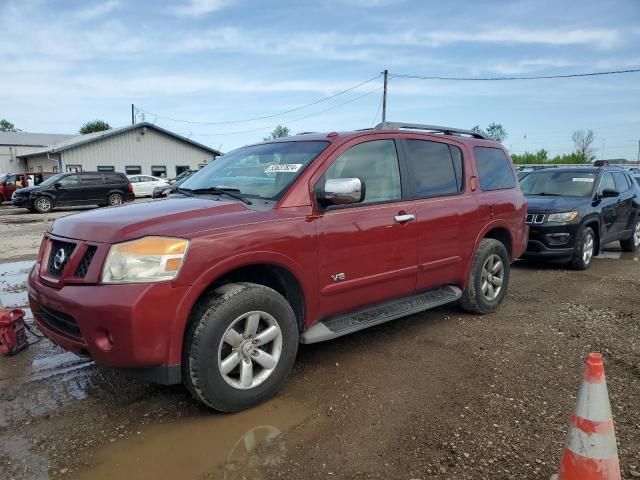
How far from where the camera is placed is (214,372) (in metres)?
2.99

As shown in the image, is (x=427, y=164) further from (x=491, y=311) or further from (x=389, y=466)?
(x=389, y=466)

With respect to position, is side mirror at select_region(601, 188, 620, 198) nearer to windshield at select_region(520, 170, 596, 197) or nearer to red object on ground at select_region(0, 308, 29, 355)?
windshield at select_region(520, 170, 596, 197)

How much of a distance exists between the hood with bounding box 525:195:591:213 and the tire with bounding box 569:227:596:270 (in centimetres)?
42

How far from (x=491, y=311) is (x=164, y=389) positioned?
349 cm

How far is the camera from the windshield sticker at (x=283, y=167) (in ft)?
12.3

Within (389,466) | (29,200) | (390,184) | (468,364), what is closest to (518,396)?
(468,364)

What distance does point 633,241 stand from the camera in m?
9.80

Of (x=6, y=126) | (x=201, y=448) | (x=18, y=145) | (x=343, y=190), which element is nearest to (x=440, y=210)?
(x=343, y=190)

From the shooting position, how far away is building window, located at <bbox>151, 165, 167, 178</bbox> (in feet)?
120

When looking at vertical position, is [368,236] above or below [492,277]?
above

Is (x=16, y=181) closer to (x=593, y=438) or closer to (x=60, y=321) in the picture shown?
(x=60, y=321)

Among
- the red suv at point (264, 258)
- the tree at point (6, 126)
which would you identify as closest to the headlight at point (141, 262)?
the red suv at point (264, 258)

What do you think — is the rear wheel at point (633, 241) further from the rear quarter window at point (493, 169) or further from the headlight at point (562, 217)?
the rear quarter window at point (493, 169)

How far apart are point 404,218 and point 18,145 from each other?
5828 centimetres
